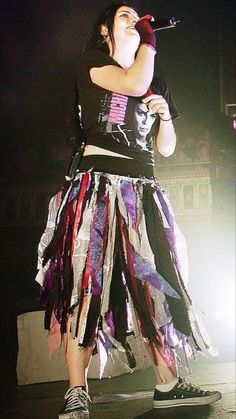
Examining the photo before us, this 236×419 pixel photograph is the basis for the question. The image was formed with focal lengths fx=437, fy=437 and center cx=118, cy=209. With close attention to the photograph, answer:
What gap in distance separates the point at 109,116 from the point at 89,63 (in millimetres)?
222

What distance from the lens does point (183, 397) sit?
1553 mm

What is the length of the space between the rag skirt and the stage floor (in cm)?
17

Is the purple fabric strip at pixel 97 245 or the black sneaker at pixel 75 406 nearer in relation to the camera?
the black sneaker at pixel 75 406

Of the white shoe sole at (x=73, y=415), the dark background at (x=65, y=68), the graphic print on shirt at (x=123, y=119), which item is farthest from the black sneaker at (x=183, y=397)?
the dark background at (x=65, y=68)

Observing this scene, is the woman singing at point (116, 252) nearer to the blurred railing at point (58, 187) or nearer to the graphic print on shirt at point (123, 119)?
the graphic print on shirt at point (123, 119)

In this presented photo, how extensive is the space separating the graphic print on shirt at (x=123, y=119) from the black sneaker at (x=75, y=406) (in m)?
0.90

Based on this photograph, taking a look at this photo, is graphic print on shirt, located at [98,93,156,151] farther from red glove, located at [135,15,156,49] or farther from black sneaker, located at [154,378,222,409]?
black sneaker, located at [154,378,222,409]

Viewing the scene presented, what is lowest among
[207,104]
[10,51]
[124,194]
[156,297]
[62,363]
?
[62,363]

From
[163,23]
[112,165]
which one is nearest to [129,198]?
[112,165]

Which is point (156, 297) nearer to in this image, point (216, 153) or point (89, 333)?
point (89, 333)

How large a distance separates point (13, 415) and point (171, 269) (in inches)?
32.5

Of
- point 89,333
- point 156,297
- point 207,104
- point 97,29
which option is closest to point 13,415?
point 89,333

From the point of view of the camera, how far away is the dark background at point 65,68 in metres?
3.46

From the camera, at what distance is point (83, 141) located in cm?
182
